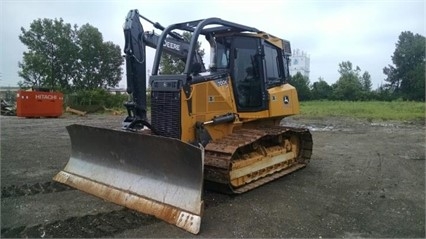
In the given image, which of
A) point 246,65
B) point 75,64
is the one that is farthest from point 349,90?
point 246,65

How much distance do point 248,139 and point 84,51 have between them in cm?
3706

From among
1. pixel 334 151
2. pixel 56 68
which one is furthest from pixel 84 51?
pixel 334 151

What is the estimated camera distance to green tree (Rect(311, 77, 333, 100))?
45312 mm

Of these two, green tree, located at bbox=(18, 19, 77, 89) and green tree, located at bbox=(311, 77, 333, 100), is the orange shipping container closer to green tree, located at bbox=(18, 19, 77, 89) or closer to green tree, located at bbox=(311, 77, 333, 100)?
green tree, located at bbox=(18, 19, 77, 89)

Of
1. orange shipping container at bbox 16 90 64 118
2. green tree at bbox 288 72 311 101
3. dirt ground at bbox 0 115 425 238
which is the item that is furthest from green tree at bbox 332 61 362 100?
dirt ground at bbox 0 115 425 238

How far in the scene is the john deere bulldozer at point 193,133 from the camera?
4703 millimetres

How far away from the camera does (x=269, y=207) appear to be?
5027mm

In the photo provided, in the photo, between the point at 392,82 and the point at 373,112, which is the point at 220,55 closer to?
the point at 373,112

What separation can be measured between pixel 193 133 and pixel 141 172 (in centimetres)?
104

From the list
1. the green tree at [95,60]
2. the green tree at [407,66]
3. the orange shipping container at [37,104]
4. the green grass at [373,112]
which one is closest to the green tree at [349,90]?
the green tree at [407,66]

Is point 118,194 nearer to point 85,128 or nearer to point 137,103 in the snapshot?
point 85,128

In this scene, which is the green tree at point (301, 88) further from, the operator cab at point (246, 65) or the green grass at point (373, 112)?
the operator cab at point (246, 65)

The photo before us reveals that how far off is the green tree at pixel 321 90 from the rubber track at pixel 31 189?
41.3 meters

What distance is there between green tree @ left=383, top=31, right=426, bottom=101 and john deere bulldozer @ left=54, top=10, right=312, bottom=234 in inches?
1917
